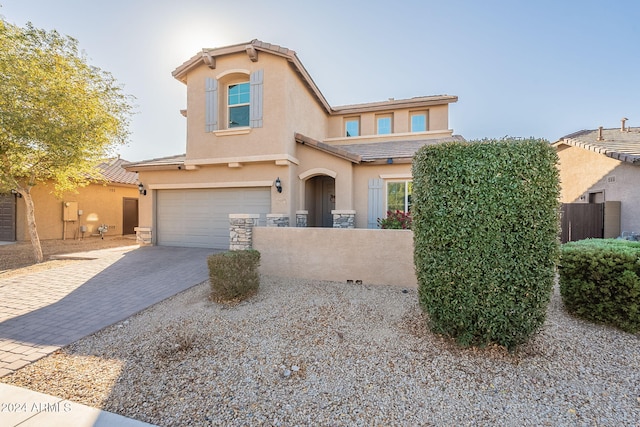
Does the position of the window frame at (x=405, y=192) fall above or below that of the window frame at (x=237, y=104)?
below

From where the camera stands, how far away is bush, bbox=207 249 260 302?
5344 mm

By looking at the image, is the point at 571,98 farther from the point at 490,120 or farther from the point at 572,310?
the point at 572,310

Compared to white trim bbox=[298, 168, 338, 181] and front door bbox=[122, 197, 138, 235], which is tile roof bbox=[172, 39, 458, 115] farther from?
front door bbox=[122, 197, 138, 235]

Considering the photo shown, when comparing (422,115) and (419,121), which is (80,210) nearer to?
(419,121)

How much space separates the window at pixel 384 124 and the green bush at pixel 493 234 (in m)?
11.0

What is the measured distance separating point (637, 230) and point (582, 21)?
280 inches

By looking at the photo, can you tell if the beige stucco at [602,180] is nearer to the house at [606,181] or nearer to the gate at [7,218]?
the house at [606,181]

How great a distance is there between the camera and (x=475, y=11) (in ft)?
27.0

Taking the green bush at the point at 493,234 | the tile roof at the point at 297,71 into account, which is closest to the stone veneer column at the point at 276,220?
the tile roof at the point at 297,71

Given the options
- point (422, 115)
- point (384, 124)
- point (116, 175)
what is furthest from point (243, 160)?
point (116, 175)

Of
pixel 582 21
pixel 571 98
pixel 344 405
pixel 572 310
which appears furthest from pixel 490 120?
pixel 344 405

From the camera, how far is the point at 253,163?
394 inches

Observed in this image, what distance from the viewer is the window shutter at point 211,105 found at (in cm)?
1020

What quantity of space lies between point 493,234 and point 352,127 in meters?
12.1
